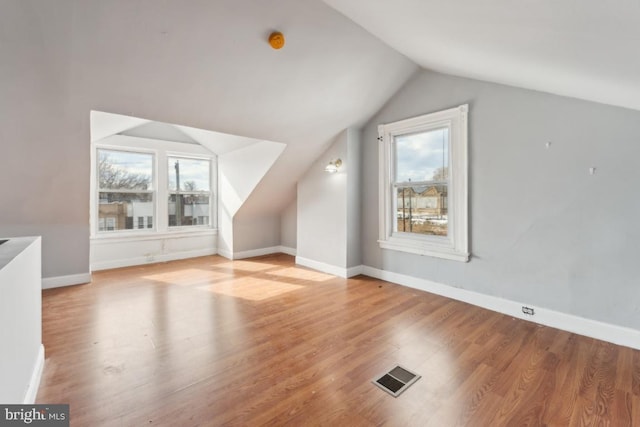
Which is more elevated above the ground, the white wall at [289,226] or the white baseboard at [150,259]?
the white wall at [289,226]

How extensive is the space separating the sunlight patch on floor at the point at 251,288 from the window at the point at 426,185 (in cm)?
158

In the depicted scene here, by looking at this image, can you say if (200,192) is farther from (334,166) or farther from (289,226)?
(334,166)

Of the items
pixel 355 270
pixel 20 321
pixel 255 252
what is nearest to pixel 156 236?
pixel 255 252

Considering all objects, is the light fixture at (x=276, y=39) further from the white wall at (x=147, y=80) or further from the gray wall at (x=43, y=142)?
the gray wall at (x=43, y=142)

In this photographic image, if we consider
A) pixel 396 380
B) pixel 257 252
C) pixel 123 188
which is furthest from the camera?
pixel 257 252

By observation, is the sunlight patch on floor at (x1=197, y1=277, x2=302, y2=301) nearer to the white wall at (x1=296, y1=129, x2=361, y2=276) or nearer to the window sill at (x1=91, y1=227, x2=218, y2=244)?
the white wall at (x1=296, y1=129, x2=361, y2=276)

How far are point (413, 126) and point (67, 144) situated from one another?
393cm

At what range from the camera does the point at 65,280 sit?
376cm

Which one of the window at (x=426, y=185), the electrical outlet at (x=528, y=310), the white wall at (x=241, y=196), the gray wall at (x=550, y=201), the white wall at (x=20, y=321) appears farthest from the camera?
the white wall at (x=241, y=196)

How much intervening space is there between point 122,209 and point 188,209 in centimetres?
110

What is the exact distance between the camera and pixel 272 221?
244 inches

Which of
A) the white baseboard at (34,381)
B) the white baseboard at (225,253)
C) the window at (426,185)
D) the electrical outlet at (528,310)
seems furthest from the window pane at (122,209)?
the electrical outlet at (528,310)

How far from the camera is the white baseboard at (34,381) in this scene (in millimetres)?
1567

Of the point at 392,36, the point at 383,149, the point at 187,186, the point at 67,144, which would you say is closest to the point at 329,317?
the point at 383,149
